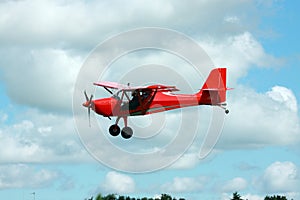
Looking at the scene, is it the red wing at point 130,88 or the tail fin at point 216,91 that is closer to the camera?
the red wing at point 130,88

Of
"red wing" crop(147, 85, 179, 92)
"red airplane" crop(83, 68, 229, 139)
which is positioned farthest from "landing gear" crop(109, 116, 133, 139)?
"red wing" crop(147, 85, 179, 92)

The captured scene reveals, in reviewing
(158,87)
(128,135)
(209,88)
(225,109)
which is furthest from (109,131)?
(209,88)

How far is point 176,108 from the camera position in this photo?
248 ft

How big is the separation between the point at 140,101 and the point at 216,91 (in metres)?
10.0

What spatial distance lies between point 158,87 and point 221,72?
1275cm

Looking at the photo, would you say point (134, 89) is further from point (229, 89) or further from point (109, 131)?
point (229, 89)

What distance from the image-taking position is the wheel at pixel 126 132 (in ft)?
230

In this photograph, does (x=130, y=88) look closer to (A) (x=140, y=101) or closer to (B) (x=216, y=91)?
(A) (x=140, y=101)

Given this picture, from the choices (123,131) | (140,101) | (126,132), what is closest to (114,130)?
(123,131)

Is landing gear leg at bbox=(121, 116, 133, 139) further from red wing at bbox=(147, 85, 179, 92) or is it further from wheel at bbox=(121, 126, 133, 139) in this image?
red wing at bbox=(147, 85, 179, 92)

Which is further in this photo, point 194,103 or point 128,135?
point 194,103

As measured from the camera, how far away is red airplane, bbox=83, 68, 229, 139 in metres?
71.2

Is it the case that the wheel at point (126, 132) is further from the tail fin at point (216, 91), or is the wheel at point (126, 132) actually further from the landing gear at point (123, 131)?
the tail fin at point (216, 91)

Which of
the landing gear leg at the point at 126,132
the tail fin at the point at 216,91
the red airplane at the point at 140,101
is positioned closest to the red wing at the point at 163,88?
the red airplane at the point at 140,101
